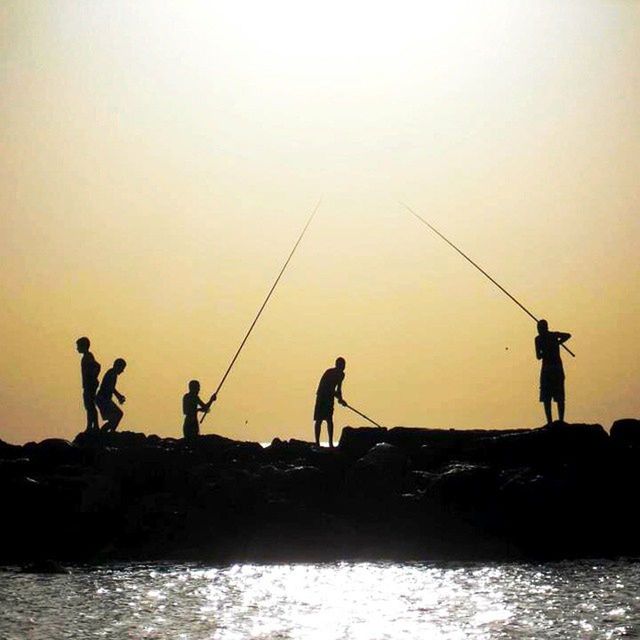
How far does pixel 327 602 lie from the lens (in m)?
15.2

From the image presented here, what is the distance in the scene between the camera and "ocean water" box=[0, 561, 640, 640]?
13.4m

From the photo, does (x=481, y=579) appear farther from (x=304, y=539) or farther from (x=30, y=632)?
(x=30, y=632)

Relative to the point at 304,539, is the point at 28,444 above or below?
above

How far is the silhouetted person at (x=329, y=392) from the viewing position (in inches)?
867

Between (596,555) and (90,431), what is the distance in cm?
964

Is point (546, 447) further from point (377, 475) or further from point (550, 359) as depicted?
point (377, 475)

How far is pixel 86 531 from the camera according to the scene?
785 inches

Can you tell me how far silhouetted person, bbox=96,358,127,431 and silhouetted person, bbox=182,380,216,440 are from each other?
1.47 m

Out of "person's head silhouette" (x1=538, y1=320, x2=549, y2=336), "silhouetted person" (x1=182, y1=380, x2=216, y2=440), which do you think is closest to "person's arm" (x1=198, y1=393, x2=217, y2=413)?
"silhouetted person" (x1=182, y1=380, x2=216, y2=440)

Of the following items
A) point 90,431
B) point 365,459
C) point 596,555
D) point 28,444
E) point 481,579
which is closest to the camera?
point 481,579

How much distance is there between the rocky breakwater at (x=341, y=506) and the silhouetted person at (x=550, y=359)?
0.72m

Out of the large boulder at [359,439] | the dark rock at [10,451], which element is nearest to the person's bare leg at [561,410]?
the large boulder at [359,439]

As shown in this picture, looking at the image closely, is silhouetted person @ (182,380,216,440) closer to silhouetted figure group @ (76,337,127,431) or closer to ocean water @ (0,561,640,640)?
silhouetted figure group @ (76,337,127,431)

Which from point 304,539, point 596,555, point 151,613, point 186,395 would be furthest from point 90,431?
point 596,555
